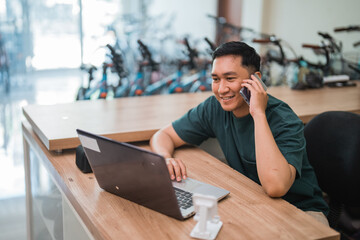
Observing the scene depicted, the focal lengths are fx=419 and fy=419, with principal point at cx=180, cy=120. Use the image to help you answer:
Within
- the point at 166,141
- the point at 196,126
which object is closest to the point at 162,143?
the point at 166,141

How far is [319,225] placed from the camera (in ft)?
3.58

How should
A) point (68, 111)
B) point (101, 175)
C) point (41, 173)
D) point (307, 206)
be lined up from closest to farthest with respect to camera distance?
point (101, 175) → point (307, 206) → point (41, 173) → point (68, 111)

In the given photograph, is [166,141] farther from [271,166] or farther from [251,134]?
[271,166]

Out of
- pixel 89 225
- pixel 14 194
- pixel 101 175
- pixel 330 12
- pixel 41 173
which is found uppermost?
pixel 330 12

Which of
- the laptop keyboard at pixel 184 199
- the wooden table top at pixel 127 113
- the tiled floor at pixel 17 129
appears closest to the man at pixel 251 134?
the laptop keyboard at pixel 184 199

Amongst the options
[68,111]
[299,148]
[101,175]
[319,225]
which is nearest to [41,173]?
[68,111]

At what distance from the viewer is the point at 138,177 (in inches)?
44.1

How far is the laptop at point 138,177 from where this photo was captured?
3.47ft

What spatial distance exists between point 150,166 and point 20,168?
2.79 m

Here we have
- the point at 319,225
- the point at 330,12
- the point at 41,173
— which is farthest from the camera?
the point at 330,12

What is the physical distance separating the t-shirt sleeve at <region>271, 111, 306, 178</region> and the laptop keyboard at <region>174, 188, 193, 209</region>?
0.36 meters

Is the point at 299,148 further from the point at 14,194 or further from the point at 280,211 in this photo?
the point at 14,194

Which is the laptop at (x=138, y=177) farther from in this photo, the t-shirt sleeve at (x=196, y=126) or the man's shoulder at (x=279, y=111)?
the t-shirt sleeve at (x=196, y=126)

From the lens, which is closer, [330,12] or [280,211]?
[280,211]
